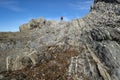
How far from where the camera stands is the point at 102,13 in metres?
29.2

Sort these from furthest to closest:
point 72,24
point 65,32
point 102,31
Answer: point 72,24
point 65,32
point 102,31

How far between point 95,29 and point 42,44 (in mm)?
6915

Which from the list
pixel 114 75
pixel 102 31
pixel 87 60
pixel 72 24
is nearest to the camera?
pixel 114 75

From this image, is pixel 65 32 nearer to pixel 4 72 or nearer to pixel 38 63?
pixel 38 63

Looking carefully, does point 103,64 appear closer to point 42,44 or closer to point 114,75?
point 114,75

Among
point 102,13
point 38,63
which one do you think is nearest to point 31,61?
point 38,63

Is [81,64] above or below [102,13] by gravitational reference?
below

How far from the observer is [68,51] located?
22.7 meters

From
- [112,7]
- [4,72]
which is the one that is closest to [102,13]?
[112,7]

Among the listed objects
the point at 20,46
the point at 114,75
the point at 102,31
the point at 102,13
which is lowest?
the point at 114,75

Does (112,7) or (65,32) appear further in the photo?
(112,7)

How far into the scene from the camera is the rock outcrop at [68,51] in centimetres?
1967

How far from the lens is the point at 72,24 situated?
28453 millimetres

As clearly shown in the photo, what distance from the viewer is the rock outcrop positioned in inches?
774
